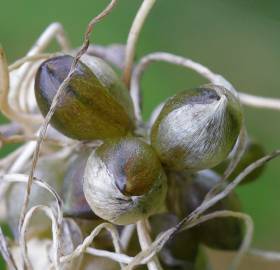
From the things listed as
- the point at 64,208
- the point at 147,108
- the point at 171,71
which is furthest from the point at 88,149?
the point at 171,71

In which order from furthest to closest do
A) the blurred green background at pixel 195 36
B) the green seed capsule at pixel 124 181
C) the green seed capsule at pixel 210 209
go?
1. the blurred green background at pixel 195 36
2. the green seed capsule at pixel 210 209
3. the green seed capsule at pixel 124 181

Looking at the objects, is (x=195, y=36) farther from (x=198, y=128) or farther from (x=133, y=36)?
(x=198, y=128)

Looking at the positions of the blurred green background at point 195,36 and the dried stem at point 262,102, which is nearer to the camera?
the dried stem at point 262,102

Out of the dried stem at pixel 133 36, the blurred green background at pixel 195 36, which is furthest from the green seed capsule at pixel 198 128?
the blurred green background at pixel 195 36

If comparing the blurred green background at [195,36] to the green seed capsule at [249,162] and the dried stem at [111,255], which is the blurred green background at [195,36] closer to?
the green seed capsule at [249,162]

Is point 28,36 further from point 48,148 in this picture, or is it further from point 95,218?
point 95,218

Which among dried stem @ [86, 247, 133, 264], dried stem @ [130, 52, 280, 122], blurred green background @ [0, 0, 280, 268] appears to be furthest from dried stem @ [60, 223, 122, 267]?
blurred green background @ [0, 0, 280, 268]
